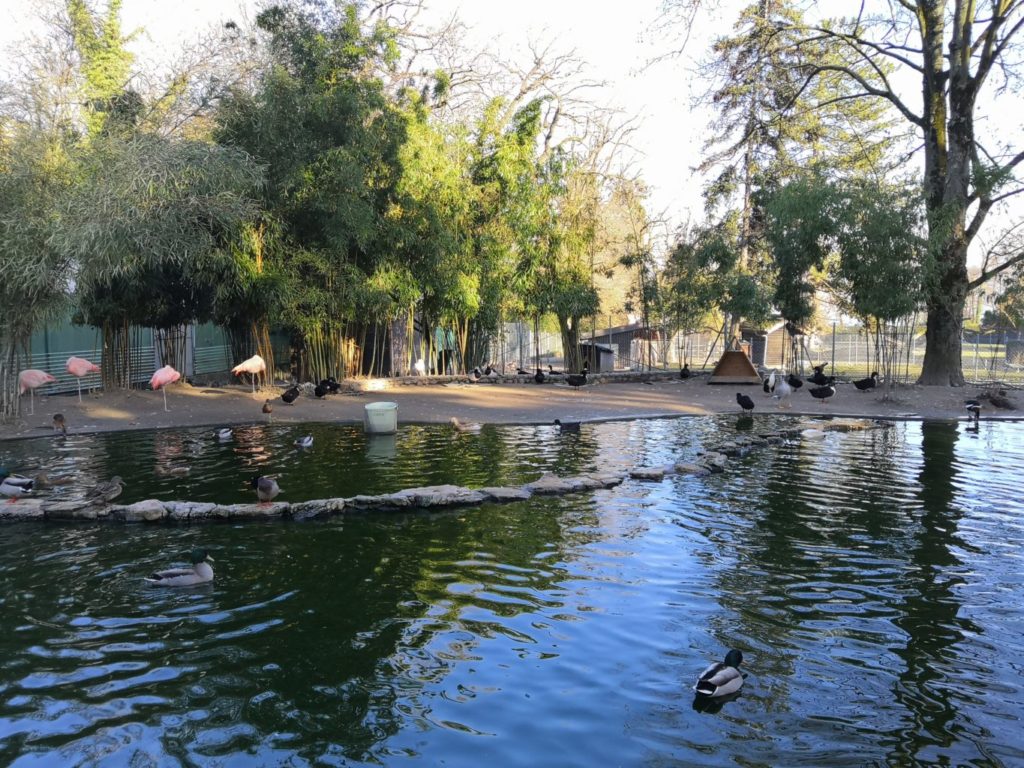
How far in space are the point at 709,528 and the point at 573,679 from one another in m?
3.16

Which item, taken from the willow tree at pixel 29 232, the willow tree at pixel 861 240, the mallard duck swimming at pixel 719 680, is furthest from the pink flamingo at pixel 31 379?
the willow tree at pixel 861 240

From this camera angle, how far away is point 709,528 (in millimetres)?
6887

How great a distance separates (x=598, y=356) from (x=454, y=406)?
12440 millimetres

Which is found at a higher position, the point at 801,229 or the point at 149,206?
the point at 801,229

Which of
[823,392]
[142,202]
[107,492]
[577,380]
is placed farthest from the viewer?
[577,380]

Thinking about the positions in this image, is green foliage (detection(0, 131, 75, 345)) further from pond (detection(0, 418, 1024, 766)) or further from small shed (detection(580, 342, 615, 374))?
small shed (detection(580, 342, 615, 374))

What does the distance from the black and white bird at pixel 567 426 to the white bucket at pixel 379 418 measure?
2810 millimetres

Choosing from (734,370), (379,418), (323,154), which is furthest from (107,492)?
(734,370)

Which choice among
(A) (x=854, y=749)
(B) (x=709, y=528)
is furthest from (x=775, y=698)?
(B) (x=709, y=528)

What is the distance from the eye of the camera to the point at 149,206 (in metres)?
11.5

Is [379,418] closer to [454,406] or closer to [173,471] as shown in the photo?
[173,471]

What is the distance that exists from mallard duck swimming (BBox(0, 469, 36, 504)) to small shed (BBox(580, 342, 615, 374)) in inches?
734

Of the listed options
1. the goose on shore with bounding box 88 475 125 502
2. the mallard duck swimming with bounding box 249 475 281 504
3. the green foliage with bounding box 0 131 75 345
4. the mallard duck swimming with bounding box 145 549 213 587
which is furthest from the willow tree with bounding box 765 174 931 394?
the mallard duck swimming with bounding box 145 549 213 587

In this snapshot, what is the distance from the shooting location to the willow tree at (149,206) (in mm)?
10883
